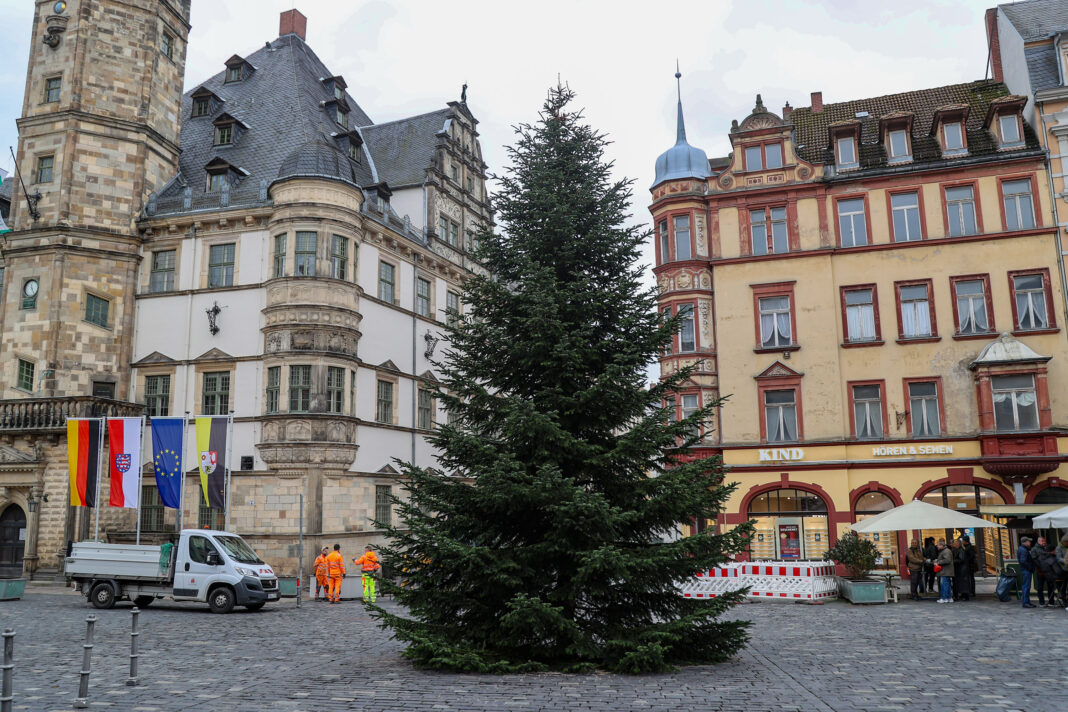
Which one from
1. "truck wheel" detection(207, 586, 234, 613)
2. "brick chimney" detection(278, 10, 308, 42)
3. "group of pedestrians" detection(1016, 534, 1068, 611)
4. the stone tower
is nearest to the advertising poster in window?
"group of pedestrians" detection(1016, 534, 1068, 611)

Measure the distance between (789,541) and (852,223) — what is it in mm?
11919

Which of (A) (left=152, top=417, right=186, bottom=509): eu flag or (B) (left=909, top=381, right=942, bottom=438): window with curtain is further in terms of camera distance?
(B) (left=909, top=381, right=942, bottom=438): window with curtain

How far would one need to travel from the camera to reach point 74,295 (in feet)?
105

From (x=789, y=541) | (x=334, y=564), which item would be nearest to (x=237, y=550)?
(x=334, y=564)

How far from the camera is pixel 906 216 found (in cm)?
3192

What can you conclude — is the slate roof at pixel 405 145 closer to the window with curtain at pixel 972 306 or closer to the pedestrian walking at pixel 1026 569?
the window with curtain at pixel 972 306

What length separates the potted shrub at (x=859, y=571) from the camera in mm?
22141

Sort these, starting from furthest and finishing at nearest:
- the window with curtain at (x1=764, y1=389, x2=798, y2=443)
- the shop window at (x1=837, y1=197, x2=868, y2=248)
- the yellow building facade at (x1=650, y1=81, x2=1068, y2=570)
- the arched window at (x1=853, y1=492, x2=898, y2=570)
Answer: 1. the shop window at (x1=837, y1=197, x2=868, y2=248)
2. the window with curtain at (x1=764, y1=389, x2=798, y2=443)
3. the arched window at (x1=853, y1=492, x2=898, y2=570)
4. the yellow building facade at (x1=650, y1=81, x2=1068, y2=570)

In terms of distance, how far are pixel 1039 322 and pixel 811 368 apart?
7775 mm

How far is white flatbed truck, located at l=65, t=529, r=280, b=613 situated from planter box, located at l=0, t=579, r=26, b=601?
7.61 feet

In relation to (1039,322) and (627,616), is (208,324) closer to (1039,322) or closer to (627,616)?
(627,616)

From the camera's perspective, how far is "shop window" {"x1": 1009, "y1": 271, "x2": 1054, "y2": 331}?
30234 millimetres

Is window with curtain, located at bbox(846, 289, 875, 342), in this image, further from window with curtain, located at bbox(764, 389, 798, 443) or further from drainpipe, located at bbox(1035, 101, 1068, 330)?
drainpipe, located at bbox(1035, 101, 1068, 330)

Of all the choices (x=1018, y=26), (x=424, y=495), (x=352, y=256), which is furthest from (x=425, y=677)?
(x=1018, y=26)
